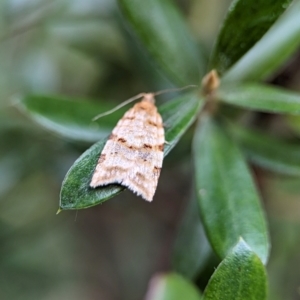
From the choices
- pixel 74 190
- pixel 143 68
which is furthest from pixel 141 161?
pixel 143 68

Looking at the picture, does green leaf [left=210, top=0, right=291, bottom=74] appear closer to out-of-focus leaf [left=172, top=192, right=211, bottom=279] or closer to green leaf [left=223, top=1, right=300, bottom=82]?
green leaf [left=223, top=1, right=300, bottom=82]

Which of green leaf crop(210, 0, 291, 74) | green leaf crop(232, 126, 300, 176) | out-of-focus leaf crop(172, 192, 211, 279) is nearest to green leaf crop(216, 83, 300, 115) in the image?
green leaf crop(210, 0, 291, 74)

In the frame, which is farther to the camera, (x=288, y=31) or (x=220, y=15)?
(x=220, y=15)

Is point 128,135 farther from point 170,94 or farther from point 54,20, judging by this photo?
point 54,20

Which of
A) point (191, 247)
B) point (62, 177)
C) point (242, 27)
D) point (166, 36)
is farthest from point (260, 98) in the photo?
point (62, 177)

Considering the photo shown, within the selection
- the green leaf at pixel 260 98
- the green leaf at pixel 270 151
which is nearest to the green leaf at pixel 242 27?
the green leaf at pixel 260 98

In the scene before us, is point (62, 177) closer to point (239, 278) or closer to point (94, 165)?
point (94, 165)
